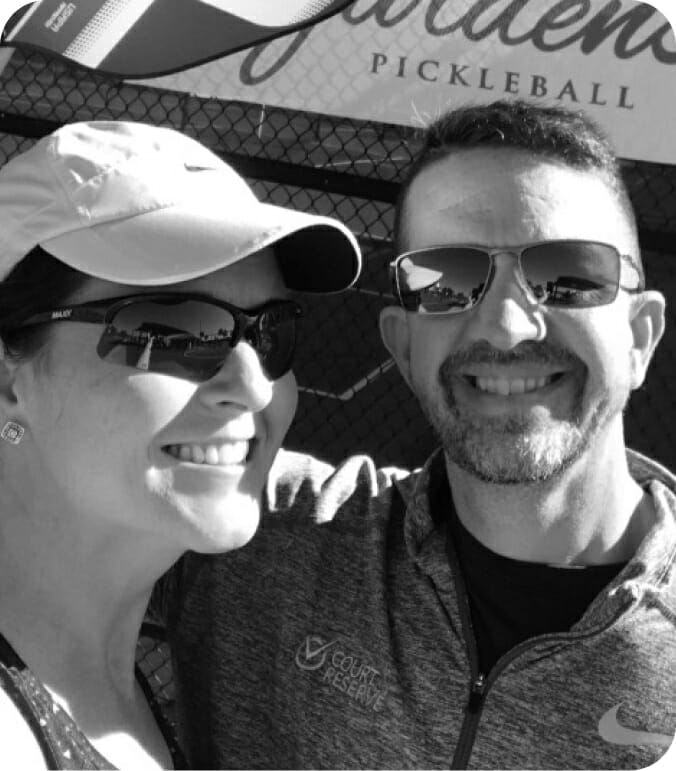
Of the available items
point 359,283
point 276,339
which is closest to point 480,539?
point 276,339

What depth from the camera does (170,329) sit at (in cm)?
184

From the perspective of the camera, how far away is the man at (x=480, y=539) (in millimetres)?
2148

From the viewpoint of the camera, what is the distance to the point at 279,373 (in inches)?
78.9

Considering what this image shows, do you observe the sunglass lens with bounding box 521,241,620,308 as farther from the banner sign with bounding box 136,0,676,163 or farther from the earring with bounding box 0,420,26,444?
the banner sign with bounding box 136,0,676,163

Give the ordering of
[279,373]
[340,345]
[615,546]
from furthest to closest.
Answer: [340,345] < [615,546] < [279,373]

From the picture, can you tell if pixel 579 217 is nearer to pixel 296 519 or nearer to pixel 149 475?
pixel 296 519

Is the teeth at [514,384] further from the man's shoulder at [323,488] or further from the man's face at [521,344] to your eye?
the man's shoulder at [323,488]

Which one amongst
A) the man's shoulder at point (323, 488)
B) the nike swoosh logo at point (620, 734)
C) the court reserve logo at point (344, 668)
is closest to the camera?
the nike swoosh logo at point (620, 734)

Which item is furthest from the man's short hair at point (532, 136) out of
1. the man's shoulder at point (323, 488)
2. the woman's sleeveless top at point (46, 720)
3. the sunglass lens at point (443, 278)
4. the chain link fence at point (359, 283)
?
the chain link fence at point (359, 283)

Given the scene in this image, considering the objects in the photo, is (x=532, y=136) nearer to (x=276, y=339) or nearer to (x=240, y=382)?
(x=276, y=339)

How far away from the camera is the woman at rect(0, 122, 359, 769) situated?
5.85 feet

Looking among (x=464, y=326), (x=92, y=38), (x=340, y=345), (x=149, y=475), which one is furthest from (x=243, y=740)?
(x=340, y=345)

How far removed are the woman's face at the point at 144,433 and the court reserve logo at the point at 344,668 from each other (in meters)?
0.49

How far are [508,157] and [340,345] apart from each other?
580 cm
